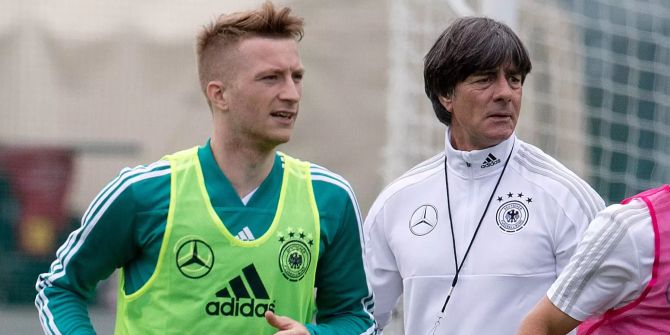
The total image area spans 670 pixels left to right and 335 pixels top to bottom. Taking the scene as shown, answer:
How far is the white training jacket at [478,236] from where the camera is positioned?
154 inches

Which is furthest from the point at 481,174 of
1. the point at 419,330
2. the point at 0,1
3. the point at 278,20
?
the point at 0,1

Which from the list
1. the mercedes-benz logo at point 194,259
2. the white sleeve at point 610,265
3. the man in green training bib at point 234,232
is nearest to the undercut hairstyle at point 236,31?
the man in green training bib at point 234,232

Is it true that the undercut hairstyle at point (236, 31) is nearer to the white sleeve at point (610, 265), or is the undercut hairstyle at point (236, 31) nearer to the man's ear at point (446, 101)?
the man's ear at point (446, 101)

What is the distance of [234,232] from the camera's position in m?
3.60

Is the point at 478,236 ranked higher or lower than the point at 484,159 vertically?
lower

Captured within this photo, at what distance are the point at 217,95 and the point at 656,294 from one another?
138 cm

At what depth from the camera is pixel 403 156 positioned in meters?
6.98

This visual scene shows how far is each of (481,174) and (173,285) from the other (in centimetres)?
111

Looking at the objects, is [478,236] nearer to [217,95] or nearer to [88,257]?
[217,95]

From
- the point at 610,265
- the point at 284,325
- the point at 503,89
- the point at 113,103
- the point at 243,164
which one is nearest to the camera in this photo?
the point at 610,265

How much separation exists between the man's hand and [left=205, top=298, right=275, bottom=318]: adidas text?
0.10 m

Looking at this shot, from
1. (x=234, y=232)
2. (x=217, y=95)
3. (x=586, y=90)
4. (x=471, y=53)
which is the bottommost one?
(x=234, y=232)

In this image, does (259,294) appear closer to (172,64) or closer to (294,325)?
(294,325)

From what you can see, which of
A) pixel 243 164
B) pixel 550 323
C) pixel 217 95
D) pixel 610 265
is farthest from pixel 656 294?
pixel 217 95
